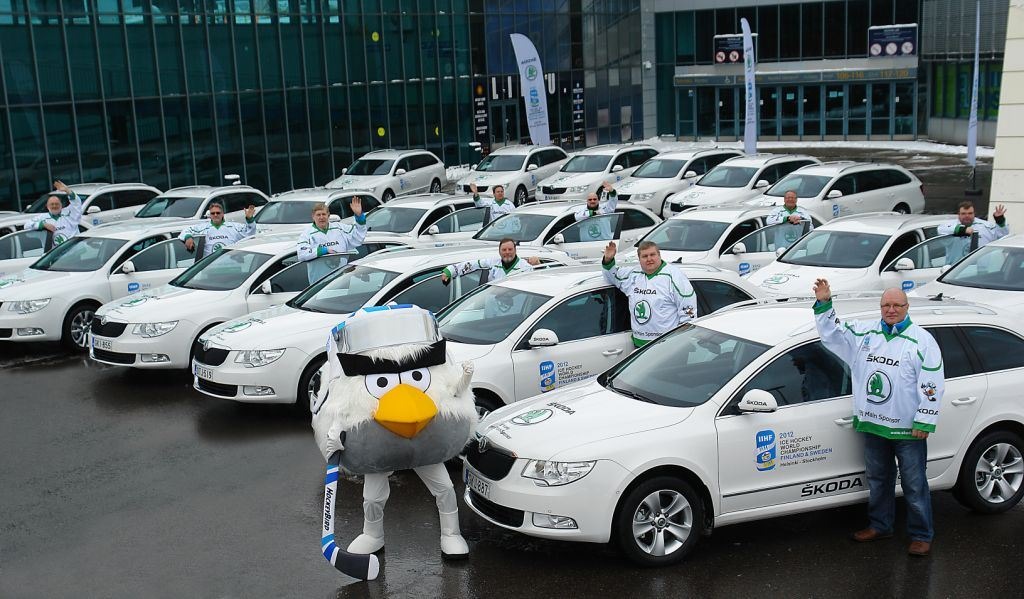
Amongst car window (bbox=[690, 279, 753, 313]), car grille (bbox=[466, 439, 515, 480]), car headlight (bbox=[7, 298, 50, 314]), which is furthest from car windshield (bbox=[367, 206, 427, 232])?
car grille (bbox=[466, 439, 515, 480])

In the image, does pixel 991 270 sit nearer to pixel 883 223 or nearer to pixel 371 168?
pixel 883 223

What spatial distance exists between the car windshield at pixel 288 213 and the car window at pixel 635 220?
600 cm

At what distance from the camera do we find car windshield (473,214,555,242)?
56.5ft

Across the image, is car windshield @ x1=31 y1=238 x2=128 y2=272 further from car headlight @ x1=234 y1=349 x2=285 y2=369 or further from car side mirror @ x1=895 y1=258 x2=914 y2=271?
car side mirror @ x1=895 y1=258 x2=914 y2=271

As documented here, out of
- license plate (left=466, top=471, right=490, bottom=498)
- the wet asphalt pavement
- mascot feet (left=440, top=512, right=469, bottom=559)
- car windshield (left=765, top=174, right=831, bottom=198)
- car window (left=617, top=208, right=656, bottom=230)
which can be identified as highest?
car windshield (left=765, top=174, right=831, bottom=198)

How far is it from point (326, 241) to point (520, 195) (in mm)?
14842

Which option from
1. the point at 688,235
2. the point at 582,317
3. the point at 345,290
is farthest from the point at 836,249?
the point at 345,290

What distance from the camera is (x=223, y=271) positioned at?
1355 cm

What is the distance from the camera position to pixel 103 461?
9.90 meters

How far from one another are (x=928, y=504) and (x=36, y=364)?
11.1m

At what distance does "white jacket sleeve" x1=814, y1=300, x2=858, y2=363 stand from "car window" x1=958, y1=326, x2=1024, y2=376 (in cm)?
113

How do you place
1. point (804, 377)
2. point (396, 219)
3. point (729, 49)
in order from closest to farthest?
1. point (804, 377)
2. point (396, 219)
3. point (729, 49)

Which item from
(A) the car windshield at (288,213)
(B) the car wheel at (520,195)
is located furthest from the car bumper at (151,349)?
(B) the car wheel at (520,195)

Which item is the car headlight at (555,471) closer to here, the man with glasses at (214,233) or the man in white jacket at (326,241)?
the man in white jacket at (326,241)
